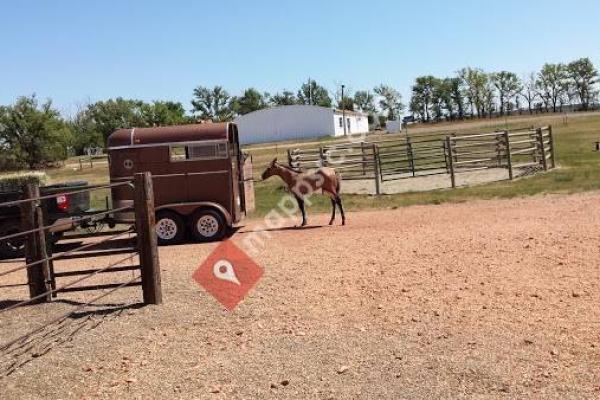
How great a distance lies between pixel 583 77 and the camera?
107 meters

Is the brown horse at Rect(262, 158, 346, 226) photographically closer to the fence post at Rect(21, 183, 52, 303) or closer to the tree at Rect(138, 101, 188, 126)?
the fence post at Rect(21, 183, 52, 303)

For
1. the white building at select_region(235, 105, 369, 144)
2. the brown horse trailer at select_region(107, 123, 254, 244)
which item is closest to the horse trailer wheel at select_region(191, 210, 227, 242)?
the brown horse trailer at select_region(107, 123, 254, 244)

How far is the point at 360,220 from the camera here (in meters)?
13.4

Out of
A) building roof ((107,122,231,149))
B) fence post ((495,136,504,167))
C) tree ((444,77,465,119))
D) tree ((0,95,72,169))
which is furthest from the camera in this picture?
tree ((444,77,465,119))

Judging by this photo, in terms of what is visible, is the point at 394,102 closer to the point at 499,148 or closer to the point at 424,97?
the point at 424,97

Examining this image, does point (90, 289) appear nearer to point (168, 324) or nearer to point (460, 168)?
point (168, 324)

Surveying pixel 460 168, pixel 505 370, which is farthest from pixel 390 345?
pixel 460 168

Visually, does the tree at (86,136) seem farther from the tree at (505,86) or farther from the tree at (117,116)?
the tree at (505,86)

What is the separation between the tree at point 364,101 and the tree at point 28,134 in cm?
6235

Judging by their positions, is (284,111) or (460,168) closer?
(460,168)

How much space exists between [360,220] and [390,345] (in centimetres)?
831

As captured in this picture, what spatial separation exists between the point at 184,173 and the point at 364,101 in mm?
105668

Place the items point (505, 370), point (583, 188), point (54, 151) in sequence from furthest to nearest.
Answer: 1. point (54, 151)
2. point (583, 188)
3. point (505, 370)

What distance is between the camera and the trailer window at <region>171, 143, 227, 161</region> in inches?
486
